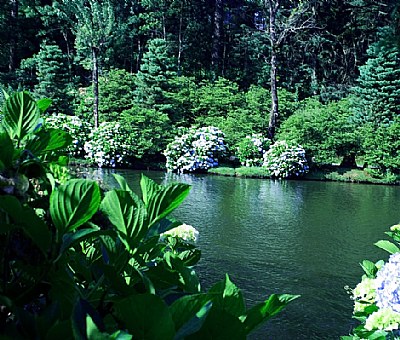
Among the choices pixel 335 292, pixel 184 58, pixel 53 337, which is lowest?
pixel 335 292

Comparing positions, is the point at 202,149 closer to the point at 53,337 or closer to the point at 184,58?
the point at 184,58

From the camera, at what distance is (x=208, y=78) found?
1953cm

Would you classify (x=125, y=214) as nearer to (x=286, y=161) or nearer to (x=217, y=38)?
(x=286, y=161)

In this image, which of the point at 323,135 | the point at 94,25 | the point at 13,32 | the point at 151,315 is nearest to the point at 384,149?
the point at 323,135

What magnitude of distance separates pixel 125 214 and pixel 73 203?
0.19ft

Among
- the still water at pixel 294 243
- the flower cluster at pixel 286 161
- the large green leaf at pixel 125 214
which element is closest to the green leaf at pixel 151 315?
the large green leaf at pixel 125 214

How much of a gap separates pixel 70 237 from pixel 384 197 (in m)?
10.2

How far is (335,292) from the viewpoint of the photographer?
4398 millimetres

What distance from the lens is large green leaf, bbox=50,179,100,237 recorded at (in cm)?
49

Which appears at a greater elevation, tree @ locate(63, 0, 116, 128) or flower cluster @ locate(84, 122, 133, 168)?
tree @ locate(63, 0, 116, 128)

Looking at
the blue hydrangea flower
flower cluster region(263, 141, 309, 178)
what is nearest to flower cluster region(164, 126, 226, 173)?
flower cluster region(263, 141, 309, 178)

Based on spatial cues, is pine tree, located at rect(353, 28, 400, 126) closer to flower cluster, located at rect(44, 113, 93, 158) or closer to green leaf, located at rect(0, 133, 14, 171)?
flower cluster, located at rect(44, 113, 93, 158)

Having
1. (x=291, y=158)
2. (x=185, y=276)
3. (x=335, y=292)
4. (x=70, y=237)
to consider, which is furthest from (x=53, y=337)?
(x=291, y=158)

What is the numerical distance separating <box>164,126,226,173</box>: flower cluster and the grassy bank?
0.43 m
